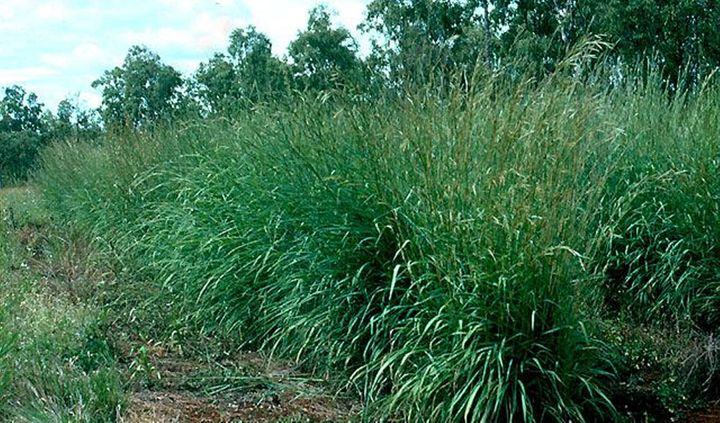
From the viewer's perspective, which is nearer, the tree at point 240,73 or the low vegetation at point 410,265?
the low vegetation at point 410,265

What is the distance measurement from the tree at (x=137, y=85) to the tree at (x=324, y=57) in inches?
83.4

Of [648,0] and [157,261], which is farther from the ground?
[648,0]

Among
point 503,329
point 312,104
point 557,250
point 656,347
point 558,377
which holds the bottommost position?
point 656,347

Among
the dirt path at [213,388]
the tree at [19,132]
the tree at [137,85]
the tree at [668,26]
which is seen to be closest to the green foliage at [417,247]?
the dirt path at [213,388]

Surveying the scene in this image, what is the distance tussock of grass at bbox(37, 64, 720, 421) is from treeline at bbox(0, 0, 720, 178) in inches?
9.9

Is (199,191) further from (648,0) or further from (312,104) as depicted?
(648,0)

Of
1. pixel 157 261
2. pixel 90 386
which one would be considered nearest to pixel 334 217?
pixel 90 386

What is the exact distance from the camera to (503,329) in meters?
3.04

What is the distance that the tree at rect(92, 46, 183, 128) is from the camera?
10078 mm

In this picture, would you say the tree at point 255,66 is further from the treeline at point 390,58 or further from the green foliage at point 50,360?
the green foliage at point 50,360

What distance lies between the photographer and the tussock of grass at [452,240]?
304 cm

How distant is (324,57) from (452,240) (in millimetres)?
4652

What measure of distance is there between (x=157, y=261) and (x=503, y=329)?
3181 mm

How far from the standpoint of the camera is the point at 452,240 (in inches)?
125
